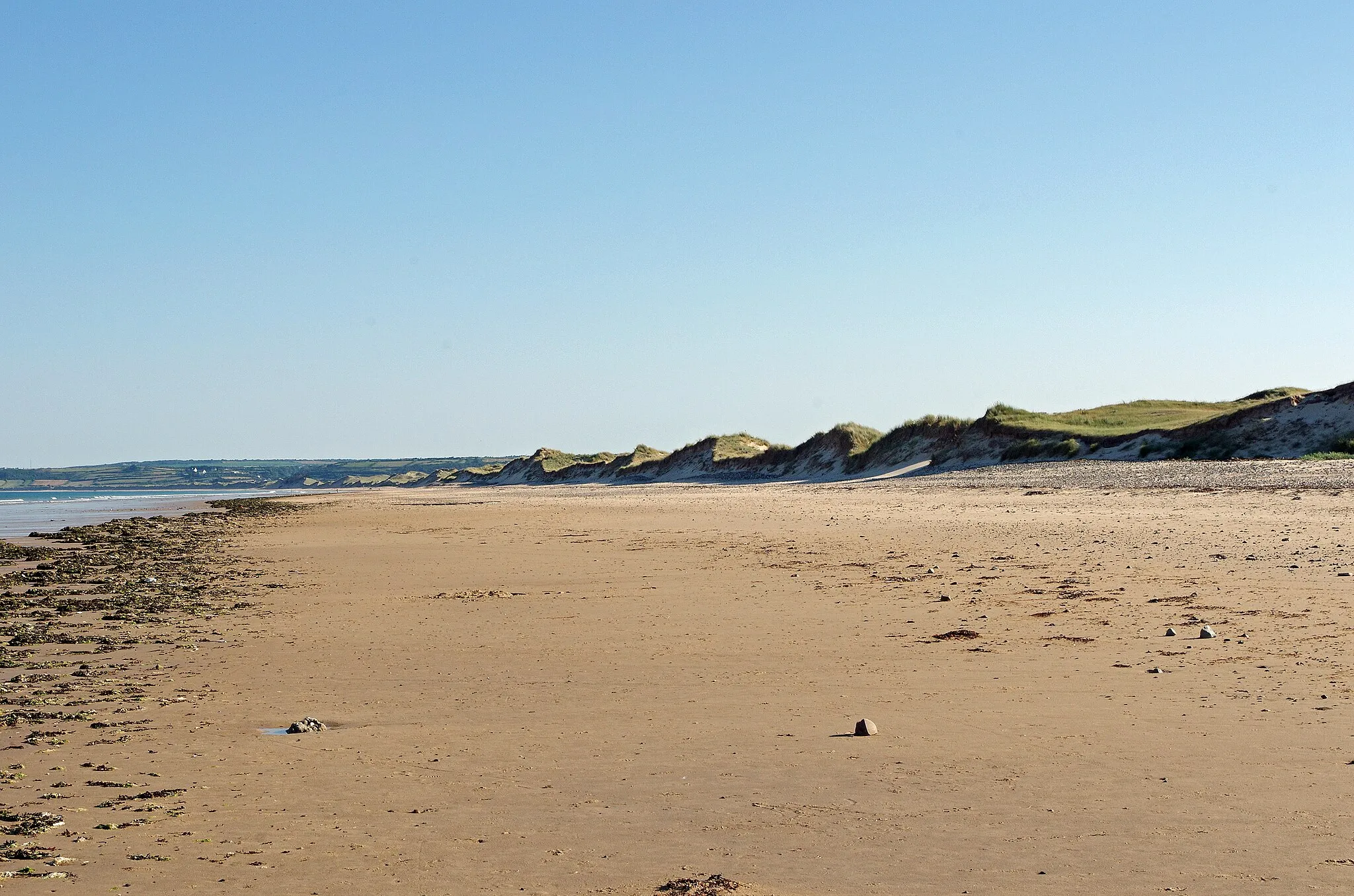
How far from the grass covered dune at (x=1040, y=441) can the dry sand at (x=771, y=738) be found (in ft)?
80.8

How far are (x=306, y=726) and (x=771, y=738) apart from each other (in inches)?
102

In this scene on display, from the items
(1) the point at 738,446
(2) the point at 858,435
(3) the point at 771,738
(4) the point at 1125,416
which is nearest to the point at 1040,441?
(4) the point at 1125,416

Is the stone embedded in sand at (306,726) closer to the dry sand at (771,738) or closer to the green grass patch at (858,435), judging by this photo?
the dry sand at (771,738)

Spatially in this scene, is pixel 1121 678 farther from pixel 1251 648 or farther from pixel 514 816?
pixel 514 816

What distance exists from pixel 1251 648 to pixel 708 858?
478cm

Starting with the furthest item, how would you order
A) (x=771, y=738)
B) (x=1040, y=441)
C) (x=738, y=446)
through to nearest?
(x=738, y=446) < (x=1040, y=441) < (x=771, y=738)

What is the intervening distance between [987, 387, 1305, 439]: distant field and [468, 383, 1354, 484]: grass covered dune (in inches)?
2.9

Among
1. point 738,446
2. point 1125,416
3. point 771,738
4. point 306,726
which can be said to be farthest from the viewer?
point 738,446

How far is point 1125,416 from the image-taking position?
4819cm

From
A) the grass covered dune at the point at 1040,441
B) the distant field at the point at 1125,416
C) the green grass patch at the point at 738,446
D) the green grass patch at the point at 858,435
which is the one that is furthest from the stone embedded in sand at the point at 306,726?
the green grass patch at the point at 738,446

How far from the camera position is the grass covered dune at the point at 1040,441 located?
3438cm

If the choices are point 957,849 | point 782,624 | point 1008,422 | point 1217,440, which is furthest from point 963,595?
point 1008,422

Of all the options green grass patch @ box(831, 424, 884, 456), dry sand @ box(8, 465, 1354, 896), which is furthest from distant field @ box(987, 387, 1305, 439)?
dry sand @ box(8, 465, 1354, 896)

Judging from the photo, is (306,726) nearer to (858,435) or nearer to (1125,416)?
(1125,416)
